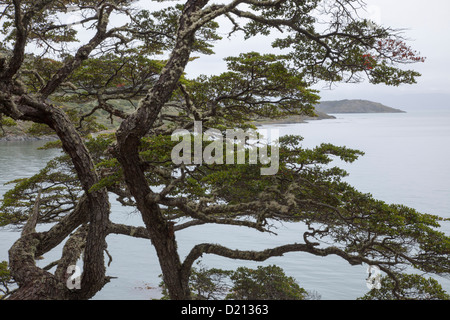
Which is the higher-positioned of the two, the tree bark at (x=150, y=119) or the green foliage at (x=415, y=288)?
the tree bark at (x=150, y=119)

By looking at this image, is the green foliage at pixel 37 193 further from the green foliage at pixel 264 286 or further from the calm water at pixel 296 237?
the green foliage at pixel 264 286

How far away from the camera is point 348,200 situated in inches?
223

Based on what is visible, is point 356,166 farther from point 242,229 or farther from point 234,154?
point 234,154

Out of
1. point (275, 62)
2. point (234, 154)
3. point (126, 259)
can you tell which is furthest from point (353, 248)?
point (126, 259)

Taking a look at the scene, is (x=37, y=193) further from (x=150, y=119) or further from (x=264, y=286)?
(x=264, y=286)

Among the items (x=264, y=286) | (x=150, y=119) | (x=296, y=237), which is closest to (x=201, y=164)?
(x=150, y=119)

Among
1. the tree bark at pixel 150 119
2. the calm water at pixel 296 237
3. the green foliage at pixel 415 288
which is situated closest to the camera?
the tree bark at pixel 150 119

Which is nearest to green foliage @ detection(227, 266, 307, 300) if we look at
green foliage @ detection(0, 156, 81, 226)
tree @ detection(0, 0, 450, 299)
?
tree @ detection(0, 0, 450, 299)

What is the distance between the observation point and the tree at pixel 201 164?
5469 millimetres

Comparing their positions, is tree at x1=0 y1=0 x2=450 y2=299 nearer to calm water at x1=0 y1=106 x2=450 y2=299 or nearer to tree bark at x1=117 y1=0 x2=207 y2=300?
tree bark at x1=117 y1=0 x2=207 y2=300

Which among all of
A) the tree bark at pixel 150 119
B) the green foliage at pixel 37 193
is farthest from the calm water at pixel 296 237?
the tree bark at pixel 150 119

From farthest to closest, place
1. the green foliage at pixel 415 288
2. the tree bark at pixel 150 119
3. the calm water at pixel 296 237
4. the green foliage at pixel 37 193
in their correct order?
the calm water at pixel 296 237 → the green foliage at pixel 37 193 → the green foliage at pixel 415 288 → the tree bark at pixel 150 119

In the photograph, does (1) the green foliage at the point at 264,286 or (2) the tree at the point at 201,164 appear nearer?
(2) the tree at the point at 201,164
